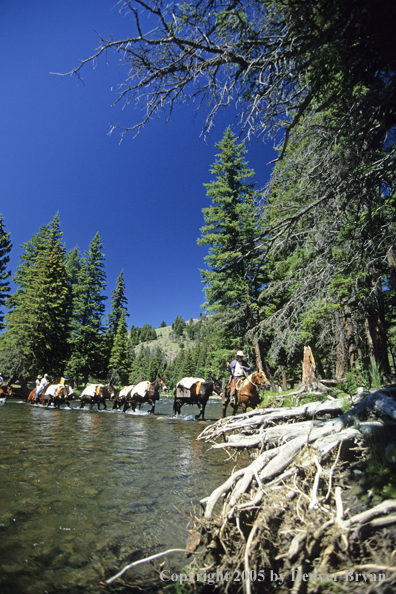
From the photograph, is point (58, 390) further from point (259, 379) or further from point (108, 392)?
point (259, 379)

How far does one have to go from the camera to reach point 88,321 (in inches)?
1491

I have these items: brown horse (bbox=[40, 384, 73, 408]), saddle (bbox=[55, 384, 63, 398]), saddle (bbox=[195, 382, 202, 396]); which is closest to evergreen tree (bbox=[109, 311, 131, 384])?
brown horse (bbox=[40, 384, 73, 408])

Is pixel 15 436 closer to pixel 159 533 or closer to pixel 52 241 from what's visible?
pixel 159 533

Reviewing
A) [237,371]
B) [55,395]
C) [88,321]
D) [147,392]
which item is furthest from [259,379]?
[88,321]

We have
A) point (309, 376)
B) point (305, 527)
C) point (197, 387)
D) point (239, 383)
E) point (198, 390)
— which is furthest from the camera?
point (197, 387)

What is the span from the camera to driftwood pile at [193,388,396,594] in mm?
1736

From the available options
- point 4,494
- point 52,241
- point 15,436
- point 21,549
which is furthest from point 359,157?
point 52,241

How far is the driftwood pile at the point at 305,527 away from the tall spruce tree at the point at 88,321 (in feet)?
121

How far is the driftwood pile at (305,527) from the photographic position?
1.74 m

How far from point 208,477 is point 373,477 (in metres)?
2.96

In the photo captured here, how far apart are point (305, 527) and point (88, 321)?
1550 inches

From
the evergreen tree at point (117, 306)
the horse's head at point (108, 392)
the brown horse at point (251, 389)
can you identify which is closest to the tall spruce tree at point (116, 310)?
the evergreen tree at point (117, 306)

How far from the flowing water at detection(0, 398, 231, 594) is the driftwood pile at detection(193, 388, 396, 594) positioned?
0.67 metres

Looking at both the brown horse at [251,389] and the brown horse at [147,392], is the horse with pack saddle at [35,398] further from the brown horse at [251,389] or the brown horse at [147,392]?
the brown horse at [251,389]
